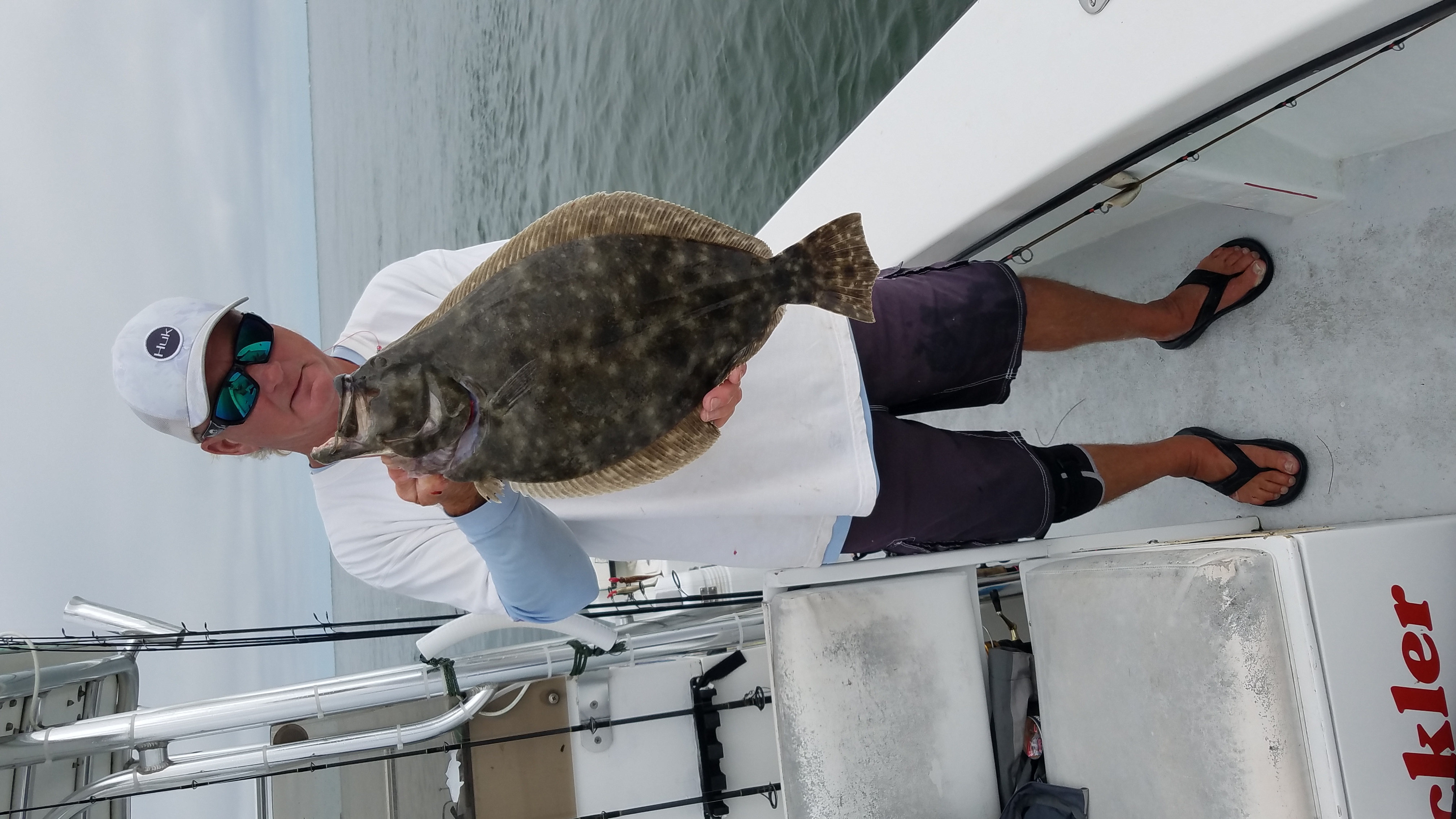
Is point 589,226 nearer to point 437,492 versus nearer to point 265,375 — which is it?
point 437,492

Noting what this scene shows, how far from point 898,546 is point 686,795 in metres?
1.41

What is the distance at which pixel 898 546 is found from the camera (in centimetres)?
269

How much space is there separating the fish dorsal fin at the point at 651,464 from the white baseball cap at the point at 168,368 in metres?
0.79

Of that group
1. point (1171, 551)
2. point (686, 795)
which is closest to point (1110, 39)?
point (1171, 551)

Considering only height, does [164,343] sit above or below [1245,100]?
below

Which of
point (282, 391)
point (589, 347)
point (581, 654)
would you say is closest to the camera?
point (589, 347)

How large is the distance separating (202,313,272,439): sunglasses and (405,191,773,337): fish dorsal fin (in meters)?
0.39

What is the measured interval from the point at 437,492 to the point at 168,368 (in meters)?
0.74

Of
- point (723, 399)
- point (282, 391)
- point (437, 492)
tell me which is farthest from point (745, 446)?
point (282, 391)

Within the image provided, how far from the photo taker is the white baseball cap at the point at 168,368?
72.1 inches

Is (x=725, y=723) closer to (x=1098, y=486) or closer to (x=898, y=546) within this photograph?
(x=898, y=546)

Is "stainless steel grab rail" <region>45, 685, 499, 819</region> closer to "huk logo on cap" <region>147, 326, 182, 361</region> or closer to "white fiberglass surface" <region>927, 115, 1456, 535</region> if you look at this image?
"huk logo on cap" <region>147, 326, 182, 361</region>

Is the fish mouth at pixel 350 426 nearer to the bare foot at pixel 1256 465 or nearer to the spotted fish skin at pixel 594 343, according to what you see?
the spotted fish skin at pixel 594 343

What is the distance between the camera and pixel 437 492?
166cm
